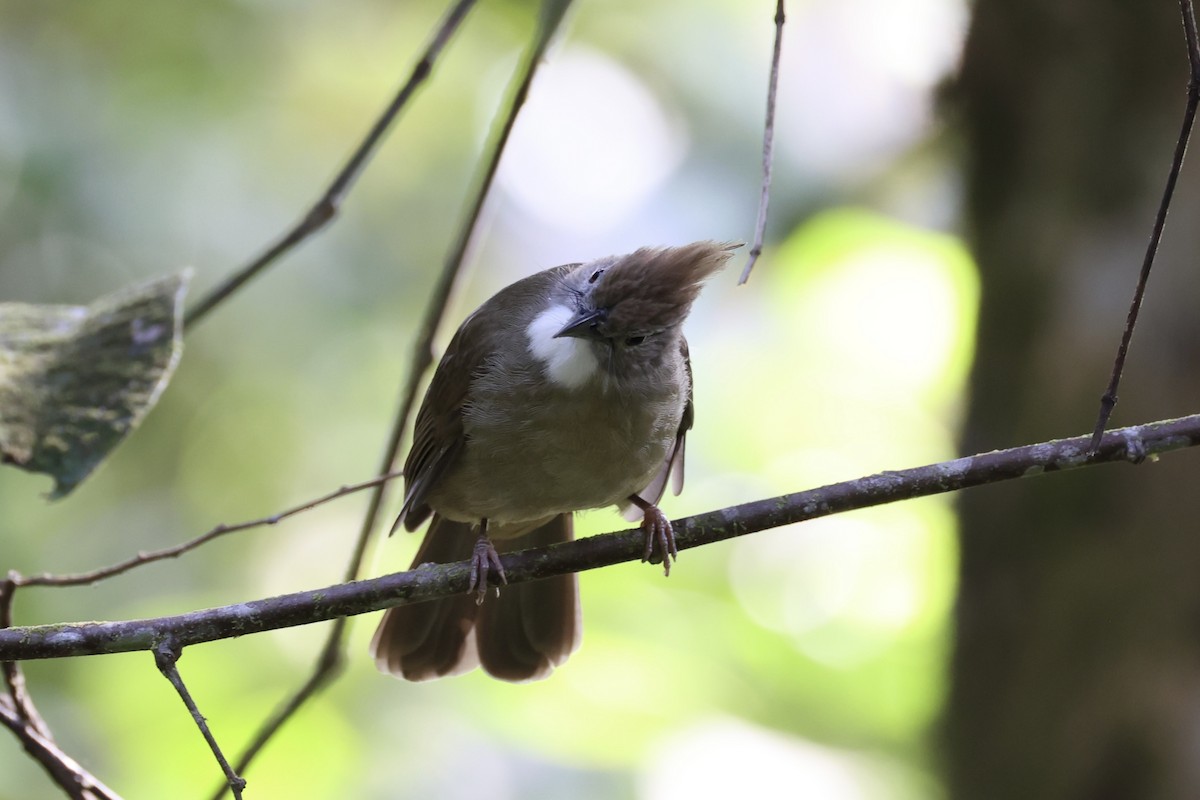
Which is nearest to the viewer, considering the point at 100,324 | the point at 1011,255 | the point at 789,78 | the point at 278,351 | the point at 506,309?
the point at 100,324

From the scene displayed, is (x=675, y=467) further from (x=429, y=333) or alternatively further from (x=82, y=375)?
(x=82, y=375)

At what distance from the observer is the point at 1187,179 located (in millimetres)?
3951

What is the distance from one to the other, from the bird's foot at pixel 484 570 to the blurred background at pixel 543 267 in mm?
1307

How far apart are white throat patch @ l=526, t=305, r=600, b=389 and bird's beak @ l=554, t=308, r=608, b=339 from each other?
48mm

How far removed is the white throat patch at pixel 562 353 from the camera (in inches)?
132

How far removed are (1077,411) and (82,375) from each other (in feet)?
10.3

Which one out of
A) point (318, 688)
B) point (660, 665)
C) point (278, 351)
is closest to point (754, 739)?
point (660, 665)

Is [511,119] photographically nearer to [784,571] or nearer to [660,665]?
[660,665]

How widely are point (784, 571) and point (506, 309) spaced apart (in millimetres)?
2421

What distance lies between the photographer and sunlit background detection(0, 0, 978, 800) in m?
4.54

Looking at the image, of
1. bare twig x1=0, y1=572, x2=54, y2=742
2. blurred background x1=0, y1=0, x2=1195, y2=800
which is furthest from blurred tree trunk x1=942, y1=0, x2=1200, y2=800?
bare twig x1=0, y1=572, x2=54, y2=742

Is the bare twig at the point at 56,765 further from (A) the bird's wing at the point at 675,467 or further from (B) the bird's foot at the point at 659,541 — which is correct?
(A) the bird's wing at the point at 675,467

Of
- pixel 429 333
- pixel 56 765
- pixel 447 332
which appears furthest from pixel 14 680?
pixel 447 332

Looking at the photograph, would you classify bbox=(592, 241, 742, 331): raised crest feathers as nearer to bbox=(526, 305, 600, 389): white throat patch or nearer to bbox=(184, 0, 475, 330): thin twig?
bbox=(526, 305, 600, 389): white throat patch
